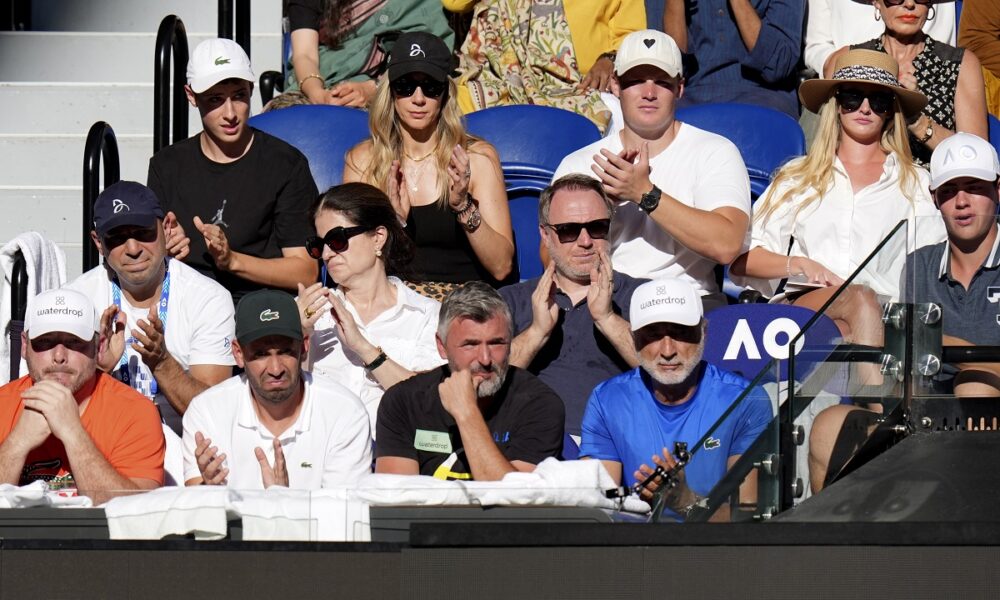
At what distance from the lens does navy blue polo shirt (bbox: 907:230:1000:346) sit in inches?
158

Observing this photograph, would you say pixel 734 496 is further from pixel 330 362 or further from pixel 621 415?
pixel 330 362

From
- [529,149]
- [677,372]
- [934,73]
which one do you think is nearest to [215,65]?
[529,149]

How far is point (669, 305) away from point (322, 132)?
7.93ft

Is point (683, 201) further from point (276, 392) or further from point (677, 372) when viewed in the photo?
point (276, 392)

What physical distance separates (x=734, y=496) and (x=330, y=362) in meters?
2.16

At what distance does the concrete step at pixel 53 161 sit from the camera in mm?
7605

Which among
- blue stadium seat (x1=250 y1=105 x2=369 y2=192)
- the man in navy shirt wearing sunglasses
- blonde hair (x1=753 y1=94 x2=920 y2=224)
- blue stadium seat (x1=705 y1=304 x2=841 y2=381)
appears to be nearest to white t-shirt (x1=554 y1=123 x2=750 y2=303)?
blonde hair (x1=753 y1=94 x2=920 y2=224)

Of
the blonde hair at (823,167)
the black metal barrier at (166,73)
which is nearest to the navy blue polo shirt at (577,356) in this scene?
the blonde hair at (823,167)

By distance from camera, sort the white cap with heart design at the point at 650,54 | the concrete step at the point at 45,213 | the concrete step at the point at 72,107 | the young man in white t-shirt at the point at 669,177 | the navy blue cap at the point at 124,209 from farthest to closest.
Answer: the concrete step at the point at 72,107 → the concrete step at the point at 45,213 → the white cap with heart design at the point at 650,54 → the young man in white t-shirt at the point at 669,177 → the navy blue cap at the point at 124,209

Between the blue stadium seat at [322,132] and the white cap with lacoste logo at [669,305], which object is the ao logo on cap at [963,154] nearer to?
the white cap with lacoste logo at [669,305]

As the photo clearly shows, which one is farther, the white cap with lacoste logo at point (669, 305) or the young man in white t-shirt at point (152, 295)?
the young man in white t-shirt at point (152, 295)

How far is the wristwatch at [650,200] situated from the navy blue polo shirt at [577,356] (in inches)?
10.7

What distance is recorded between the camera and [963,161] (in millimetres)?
4879

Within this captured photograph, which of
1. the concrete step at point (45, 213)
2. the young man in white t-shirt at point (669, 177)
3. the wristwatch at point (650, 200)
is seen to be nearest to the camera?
the wristwatch at point (650, 200)
